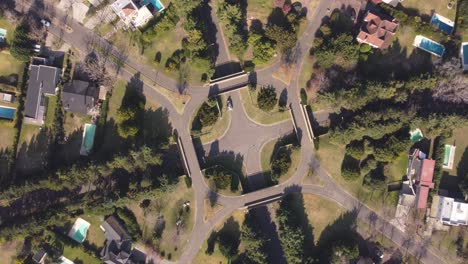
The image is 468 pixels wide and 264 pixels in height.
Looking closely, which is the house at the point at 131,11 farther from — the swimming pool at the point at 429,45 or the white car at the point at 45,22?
the swimming pool at the point at 429,45

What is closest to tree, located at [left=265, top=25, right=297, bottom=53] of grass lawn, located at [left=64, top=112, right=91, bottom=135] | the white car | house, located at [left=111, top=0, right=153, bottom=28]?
house, located at [left=111, top=0, right=153, bottom=28]

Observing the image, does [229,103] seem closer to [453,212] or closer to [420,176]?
[420,176]

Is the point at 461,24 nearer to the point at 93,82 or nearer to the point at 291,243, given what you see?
the point at 291,243

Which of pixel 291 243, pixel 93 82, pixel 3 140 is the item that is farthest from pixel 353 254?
pixel 3 140

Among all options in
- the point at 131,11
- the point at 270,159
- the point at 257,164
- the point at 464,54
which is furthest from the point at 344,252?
the point at 131,11

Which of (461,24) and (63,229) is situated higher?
(461,24)

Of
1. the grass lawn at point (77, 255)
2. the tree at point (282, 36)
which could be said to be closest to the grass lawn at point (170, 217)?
the grass lawn at point (77, 255)
